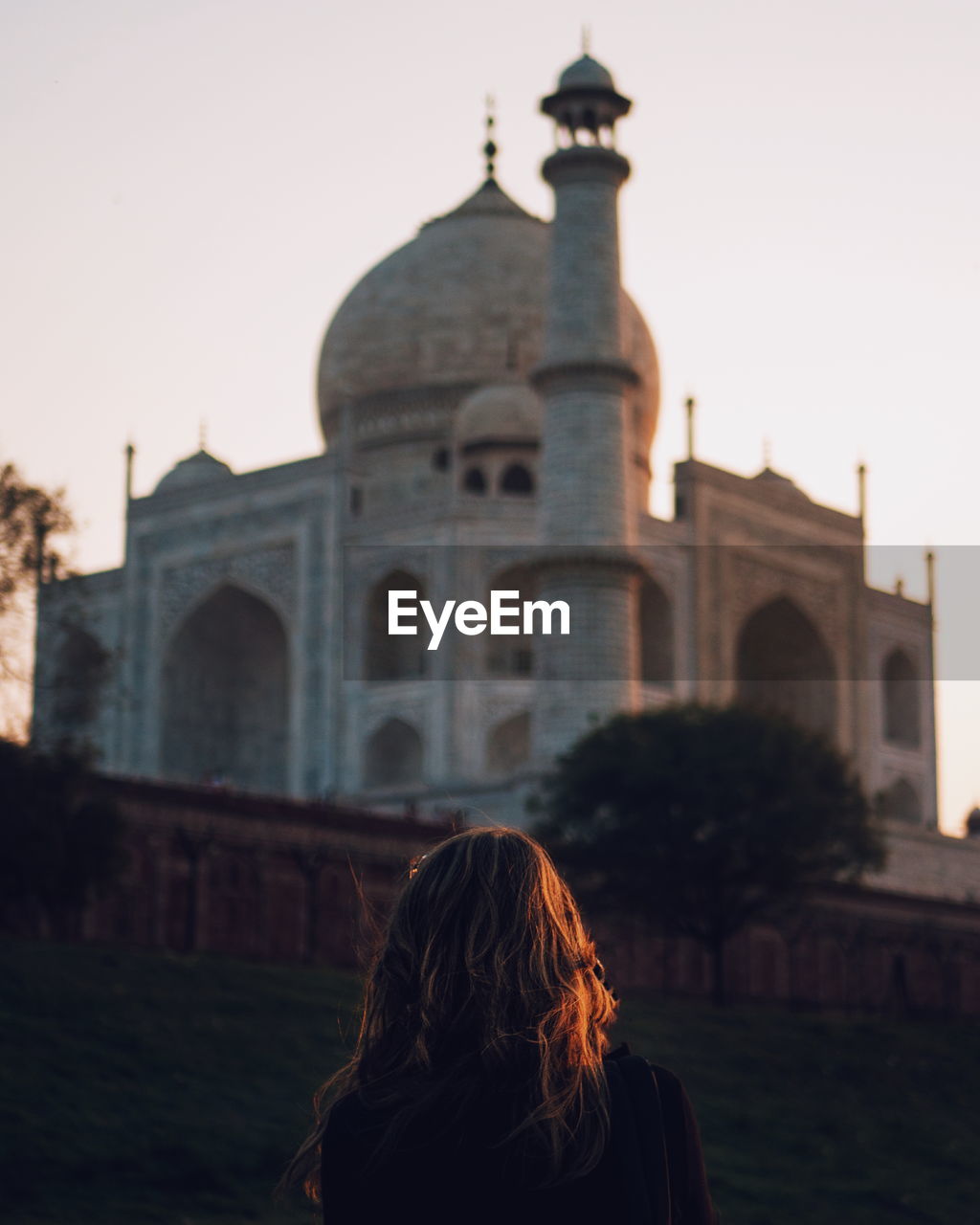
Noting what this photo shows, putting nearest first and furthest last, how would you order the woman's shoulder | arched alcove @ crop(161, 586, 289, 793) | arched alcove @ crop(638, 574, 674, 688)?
the woman's shoulder < arched alcove @ crop(638, 574, 674, 688) < arched alcove @ crop(161, 586, 289, 793)

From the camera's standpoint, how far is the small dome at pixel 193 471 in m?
34.2

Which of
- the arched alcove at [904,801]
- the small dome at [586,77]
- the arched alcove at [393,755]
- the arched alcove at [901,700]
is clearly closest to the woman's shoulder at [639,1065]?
the small dome at [586,77]

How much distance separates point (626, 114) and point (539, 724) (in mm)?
6563

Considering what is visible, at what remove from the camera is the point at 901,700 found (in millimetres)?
33875

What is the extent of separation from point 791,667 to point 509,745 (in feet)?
18.9

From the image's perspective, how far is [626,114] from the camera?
75.3 feet

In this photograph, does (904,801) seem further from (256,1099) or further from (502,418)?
(256,1099)

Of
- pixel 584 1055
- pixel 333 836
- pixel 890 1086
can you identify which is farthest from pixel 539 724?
pixel 584 1055

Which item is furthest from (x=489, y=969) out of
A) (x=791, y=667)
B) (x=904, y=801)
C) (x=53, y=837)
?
(x=904, y=801)

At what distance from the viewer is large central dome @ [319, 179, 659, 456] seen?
3359cm

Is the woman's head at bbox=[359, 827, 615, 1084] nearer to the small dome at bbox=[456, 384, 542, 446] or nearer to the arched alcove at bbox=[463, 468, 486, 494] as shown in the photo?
the small dome at bbox=[456, 384, 542, 446]

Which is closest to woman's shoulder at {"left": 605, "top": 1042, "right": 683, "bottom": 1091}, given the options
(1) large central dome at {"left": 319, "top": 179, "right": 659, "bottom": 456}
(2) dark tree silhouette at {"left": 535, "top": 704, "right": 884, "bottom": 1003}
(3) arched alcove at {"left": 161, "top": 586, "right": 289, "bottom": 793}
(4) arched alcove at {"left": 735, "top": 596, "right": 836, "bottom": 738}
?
(2) dark tree silhouette at {"left": 535, "top": 704, "right": 884, "bottom": 1003}

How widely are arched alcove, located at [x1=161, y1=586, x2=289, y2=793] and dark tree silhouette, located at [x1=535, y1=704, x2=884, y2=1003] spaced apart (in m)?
11.7

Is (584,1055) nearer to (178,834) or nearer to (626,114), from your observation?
(178,834)
